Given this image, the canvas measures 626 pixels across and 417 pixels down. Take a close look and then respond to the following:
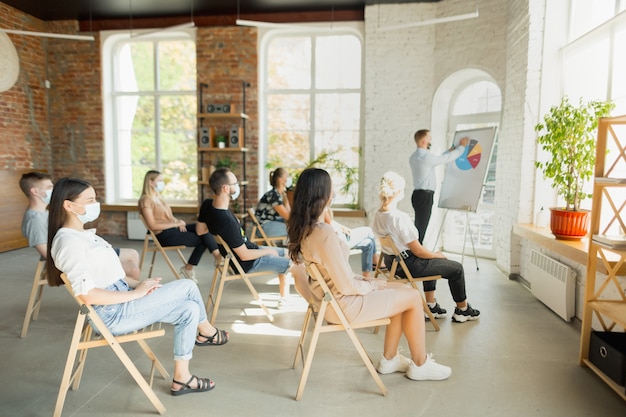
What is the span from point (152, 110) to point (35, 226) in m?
5.16

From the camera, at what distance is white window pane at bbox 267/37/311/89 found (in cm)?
808

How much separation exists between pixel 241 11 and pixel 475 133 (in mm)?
4355

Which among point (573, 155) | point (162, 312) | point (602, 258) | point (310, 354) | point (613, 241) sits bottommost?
point (310, 354)

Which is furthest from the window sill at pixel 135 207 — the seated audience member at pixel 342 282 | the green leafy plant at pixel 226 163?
the seated audience member at pixel 342 282

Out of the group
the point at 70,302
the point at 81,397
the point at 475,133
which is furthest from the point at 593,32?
the point at 70,302

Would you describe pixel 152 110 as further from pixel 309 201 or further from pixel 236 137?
pixel 309 201

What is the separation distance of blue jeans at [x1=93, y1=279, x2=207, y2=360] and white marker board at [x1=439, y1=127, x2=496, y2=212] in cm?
446

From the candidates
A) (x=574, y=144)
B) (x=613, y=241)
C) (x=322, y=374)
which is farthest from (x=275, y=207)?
(x=613, y=241)

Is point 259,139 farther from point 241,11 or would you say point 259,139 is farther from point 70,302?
point 70,302

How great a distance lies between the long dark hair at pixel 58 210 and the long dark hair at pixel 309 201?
4.03 ft

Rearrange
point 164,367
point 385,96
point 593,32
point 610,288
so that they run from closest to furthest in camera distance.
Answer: point 164,367 < point 610,288 < point 593,32 < point 385,96

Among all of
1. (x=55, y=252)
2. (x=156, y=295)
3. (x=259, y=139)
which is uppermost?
(x=259, y=139)

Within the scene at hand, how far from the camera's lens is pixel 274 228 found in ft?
18.5

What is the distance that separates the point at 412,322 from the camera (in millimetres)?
2910
